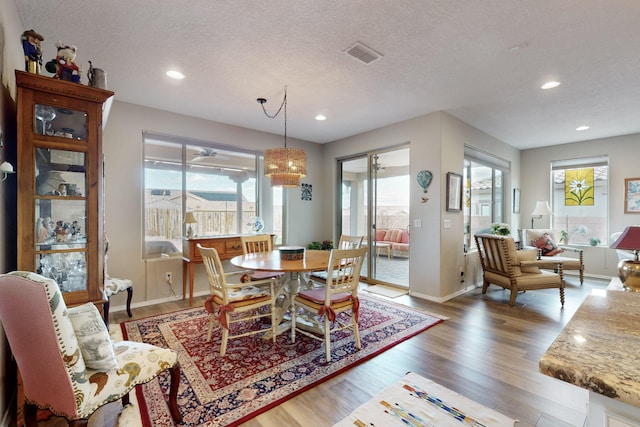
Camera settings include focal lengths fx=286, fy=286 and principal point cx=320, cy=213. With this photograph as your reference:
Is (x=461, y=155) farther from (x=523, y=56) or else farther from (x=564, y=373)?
(x=564, y=373)

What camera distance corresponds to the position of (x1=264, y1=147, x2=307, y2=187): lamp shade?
3.26 m

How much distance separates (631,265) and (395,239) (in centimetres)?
389

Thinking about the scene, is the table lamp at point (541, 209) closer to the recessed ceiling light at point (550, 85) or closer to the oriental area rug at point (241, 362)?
the recessed ceiling light at point (550, 85)

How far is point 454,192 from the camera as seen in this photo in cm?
426

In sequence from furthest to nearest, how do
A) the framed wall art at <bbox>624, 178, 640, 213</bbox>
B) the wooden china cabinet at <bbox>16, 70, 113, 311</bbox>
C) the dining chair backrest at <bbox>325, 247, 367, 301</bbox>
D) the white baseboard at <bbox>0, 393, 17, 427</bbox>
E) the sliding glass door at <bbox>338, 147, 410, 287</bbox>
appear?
the framed wall art at <bbox>624, 178, 640, 213</bbox> → the sliding glass door at <bbox>338, 147, 410, 287</bbox> → the dining chair backrest at <bbox>325, 247, 367, 301</bbox> → the wooden china cabinet at <bbox>16, 70, 113, 311</bbox> → the white baseboard at <bbox>0, 393, 17, 427</bbox>

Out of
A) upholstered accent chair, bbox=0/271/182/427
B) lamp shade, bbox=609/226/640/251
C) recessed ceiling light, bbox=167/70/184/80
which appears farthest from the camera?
recessed ceiling light, bbox=167/70/184/80

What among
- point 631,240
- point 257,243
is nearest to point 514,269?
point 631,240

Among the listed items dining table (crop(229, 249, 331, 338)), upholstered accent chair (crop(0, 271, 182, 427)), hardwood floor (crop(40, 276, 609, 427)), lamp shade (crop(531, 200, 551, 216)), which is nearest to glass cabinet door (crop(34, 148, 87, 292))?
upholstered accent chair (crop(0, 271, 182, 427))

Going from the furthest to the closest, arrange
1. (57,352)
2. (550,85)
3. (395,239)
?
1. (395,239)
2. (550,85)
3. (57,352)

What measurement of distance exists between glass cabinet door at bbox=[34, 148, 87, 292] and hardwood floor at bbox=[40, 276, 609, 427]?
927mm

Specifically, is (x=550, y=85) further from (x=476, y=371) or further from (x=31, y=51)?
(x=31, y=51)

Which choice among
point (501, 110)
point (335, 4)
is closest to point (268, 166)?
point (335, 4)

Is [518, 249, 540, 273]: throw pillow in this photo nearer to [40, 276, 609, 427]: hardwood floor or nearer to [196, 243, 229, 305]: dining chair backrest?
[40, 276, 609, 427]: hardwood floor

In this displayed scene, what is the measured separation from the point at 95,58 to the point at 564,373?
12.2 feet
